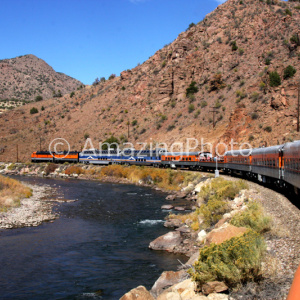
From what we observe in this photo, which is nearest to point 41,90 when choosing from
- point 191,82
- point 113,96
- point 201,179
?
point 113,96

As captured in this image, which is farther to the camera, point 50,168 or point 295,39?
point 50,168

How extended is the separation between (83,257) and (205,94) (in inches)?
2591

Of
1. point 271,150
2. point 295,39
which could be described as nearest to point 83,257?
point 271,150

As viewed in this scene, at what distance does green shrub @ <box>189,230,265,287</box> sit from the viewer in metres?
7.97

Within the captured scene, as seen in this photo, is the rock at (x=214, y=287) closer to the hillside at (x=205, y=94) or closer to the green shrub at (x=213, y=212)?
the green shrub at (x=213, y=212)

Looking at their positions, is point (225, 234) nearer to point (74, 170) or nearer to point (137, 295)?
point (137, 295)

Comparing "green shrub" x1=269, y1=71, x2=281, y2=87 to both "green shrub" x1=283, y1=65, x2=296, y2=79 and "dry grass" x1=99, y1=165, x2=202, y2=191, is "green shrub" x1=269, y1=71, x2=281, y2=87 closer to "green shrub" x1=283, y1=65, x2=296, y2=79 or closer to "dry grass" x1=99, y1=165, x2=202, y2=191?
"green shrub" x1=283, y1=65, x2=296, y2=79

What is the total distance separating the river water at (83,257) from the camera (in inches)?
496

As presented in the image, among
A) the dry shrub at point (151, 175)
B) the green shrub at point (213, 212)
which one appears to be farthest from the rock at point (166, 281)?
the dry shrub at point (151, 175)

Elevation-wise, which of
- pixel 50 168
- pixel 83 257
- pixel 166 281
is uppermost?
pixel 166 281

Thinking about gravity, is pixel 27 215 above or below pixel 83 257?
above

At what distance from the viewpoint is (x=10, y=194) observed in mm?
32969

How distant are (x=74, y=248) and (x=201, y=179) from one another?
78.8ft

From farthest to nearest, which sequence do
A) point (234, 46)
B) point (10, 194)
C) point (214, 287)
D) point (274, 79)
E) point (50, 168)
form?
point (234, 46)
point (50, 168)
point (274, 79)
point (10, 194)
point (214, 287)
